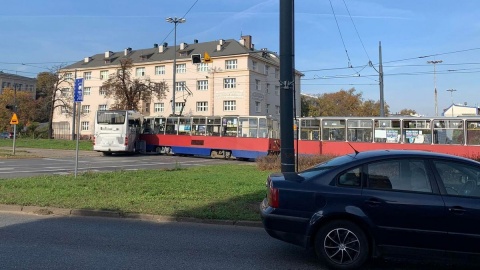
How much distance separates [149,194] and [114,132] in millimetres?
22850

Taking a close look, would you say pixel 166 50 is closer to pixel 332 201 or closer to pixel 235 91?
pixel 235 91

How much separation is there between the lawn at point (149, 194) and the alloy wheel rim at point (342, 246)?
281cm

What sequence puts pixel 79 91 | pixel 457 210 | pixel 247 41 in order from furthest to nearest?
pixel 247 41 → pixel 79 91 → pixel 457 210

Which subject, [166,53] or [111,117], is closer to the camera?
[111,117]

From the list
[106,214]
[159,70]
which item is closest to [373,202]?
[106,214]

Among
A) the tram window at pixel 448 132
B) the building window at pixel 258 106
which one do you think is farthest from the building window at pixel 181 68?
the tram window at pixel 448 132

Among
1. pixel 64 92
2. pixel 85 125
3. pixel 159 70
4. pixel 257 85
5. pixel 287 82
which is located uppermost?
pixel 159 70

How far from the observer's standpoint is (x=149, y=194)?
10617 mm

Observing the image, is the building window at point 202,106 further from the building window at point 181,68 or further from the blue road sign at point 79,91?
the blue road sign at point 79,91

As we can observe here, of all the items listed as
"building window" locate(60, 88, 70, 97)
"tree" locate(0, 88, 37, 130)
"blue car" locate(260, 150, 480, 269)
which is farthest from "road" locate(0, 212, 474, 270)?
"tree" locate(0, 88, 37, 130)

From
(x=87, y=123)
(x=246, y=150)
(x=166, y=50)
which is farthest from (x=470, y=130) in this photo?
(x=87, y=123)

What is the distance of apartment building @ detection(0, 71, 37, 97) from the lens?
11775 cm

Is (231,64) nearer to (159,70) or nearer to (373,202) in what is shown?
(159,70)

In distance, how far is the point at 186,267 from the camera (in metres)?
5.26
